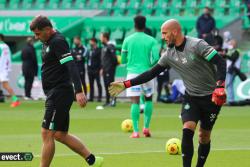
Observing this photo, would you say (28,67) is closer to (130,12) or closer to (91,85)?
(91,85)

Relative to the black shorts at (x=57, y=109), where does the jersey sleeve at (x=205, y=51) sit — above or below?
above

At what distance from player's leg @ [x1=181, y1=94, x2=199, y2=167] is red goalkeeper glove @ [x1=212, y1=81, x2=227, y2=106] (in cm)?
50

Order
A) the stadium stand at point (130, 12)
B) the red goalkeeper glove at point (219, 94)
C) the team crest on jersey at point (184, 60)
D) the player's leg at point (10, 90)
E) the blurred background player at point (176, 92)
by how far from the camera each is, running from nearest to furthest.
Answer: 1. the red goalkeeper glove at point (219, 94)
2. the team crest on jersey at point (184, 60)
3. the player's leg at point (10, 90)
4. the blurred background player at point (176, 92)
5. the stadium stand at point (130, 12)

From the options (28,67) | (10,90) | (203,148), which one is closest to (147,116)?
(203,148)

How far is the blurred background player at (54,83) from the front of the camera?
10.9 m

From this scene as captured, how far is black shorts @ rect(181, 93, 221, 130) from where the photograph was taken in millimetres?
11336

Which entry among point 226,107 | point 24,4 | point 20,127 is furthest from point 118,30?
point 20,127

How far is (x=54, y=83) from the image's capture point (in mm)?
11133

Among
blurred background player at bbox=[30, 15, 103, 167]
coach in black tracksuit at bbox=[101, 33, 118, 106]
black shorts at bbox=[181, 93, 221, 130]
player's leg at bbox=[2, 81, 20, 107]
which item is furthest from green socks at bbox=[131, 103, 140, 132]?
coach in black tracksuit at bbox=[101, 33, 118, 106]

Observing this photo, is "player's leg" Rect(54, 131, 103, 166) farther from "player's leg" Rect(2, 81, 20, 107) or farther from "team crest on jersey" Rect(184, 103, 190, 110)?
"player's leg" Rect(2, 81, 20, 107)

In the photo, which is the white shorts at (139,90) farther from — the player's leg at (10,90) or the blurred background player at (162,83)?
the blurred background player at (162,83)

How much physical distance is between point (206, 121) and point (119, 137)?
5730 millimetres

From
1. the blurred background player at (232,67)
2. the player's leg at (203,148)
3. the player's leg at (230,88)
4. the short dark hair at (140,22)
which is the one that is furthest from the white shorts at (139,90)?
the player's leg at (230,88)

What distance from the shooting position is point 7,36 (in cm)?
4078
